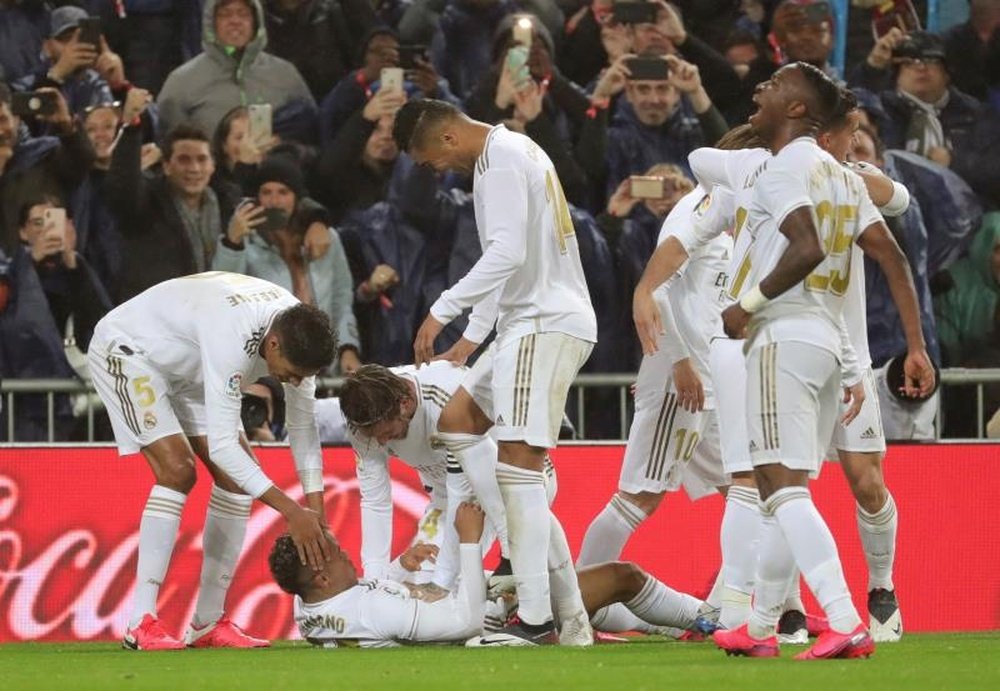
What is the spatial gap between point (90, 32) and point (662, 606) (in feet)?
18.8

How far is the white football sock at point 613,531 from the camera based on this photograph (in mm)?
8547

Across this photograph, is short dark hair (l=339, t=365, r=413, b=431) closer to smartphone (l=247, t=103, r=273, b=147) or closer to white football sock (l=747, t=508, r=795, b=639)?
white football sock (l=747, t=508, r=795, b=639)

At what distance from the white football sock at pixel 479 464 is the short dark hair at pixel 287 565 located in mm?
789

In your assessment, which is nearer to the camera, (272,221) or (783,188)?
(783,188)

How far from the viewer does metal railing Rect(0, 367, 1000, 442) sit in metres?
10.4

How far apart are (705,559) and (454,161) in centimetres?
338

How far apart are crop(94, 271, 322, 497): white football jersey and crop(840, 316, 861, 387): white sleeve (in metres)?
2.40

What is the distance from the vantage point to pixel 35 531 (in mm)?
9812

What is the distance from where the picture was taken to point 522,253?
24.2ft

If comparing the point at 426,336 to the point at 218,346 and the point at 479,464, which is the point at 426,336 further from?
the point at 218,346

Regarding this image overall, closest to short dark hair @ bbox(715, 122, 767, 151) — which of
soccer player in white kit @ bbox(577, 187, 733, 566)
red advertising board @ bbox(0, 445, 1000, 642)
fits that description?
soccer player in white kit @ bbox(577, 187, 733, 566)

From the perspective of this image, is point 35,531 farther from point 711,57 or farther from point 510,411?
point 711,57

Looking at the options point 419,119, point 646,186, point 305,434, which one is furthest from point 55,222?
point 419,119

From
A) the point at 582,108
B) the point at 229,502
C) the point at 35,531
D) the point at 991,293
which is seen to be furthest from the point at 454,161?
the point at 991,293
